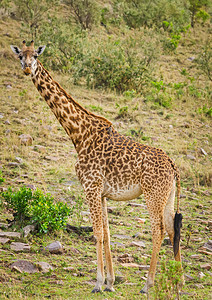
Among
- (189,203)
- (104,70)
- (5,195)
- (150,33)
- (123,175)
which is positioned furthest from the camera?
(150,33)

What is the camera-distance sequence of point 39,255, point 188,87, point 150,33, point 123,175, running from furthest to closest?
1. point 150,33
2. point 188,87
3. point 39,255
4. point 123,175

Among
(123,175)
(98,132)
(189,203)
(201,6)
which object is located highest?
(201,6)

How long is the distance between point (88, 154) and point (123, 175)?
64 cm

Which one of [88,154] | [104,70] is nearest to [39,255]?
[88,154]

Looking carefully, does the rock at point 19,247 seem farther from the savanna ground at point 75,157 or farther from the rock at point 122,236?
the rock at point 122,236

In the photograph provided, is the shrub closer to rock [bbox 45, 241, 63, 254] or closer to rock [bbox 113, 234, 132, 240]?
rock [bbox 113, 234, 132, 240]

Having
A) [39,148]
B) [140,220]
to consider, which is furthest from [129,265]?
[39,148]

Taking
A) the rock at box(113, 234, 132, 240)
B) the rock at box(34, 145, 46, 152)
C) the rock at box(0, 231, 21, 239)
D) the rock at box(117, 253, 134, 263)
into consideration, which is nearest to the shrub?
the rock at box(34, 145, 46, 152)

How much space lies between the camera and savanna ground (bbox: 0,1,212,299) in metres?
5.97

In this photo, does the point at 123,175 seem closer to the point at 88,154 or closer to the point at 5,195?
the point at 88,154

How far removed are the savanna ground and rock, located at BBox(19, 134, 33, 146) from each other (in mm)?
169

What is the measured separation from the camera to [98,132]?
247 inches

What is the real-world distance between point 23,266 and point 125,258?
1828mm

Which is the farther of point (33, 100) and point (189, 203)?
point (33, 100)
